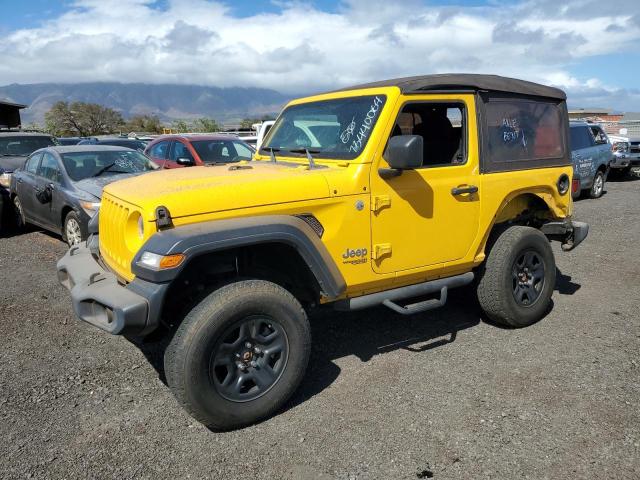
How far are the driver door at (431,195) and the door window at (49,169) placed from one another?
18.8 feet

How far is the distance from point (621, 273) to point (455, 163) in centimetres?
360

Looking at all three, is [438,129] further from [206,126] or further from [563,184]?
[206,126]

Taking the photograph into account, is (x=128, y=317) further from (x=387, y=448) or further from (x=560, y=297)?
(x=560, y=297)

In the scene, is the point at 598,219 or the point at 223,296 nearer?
the point at 223,296

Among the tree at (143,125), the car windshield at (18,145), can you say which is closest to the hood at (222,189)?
the car windshield at (18,145)

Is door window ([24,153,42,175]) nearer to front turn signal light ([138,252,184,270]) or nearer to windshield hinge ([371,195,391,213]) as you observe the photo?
front turn signal light ([138,252,184,270])

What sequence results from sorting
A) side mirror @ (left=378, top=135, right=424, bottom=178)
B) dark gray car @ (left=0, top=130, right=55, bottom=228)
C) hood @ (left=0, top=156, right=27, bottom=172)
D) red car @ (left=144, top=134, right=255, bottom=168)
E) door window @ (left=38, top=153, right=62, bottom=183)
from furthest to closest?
hood @ (left=0, top=156, right=27, bottom=172), dark gray car @ (left=0, top=130, right=55, bottom=228), red car @ (left=144, top=134, right=255, bottom=168), door window @ (left=38, top=153, right=62, bottom=183), side mirror @ (left=378, top=135, right=424, bottom=178)

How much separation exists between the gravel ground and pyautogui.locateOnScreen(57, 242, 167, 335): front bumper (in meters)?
0.72

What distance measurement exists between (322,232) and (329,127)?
1.03m

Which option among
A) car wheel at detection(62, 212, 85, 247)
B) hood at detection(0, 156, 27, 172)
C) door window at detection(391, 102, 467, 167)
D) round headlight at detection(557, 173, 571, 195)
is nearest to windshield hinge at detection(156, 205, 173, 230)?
door window at detection(391, 102, 467, 167)

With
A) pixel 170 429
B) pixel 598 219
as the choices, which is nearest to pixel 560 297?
pixel 170 429

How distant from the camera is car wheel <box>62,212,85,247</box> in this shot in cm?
714

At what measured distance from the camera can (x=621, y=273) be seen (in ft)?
21.1

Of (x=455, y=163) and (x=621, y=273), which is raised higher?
(x=455, y=163)
